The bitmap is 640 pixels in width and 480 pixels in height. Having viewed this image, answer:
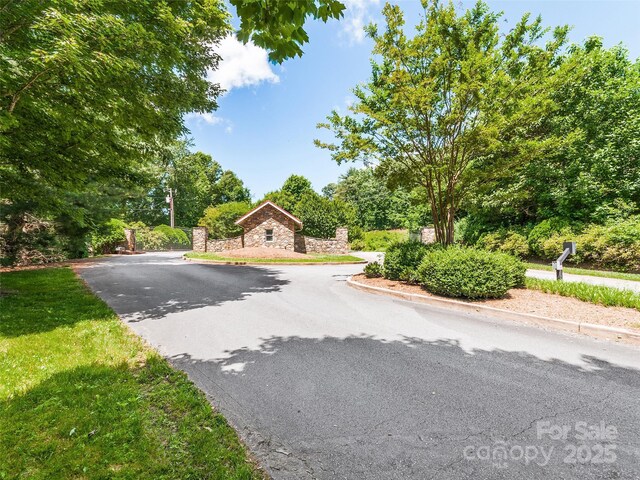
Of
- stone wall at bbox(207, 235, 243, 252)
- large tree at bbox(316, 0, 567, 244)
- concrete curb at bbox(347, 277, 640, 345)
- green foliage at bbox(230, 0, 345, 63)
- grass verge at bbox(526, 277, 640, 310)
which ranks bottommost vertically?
concrete curb at bbox(347, 277, 640, 345)

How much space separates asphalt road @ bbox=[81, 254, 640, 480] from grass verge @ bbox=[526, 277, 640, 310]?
225 cm

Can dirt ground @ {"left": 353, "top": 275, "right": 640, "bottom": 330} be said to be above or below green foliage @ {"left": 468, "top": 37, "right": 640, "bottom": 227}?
below

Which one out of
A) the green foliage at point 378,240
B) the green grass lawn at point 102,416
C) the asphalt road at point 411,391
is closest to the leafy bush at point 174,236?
the green foliage at point 378,240

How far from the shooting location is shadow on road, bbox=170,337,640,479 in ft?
7.47

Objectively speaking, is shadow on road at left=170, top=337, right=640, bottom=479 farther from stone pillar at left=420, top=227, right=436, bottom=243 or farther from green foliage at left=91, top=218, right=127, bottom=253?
green foliage at left=91, top=218, right=127, bottom=253

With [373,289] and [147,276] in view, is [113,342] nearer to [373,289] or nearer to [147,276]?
[373,289]

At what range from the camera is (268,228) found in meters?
24.6

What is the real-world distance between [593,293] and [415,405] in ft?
20.5

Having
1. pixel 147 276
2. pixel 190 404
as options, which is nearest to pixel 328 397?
pixel 190 404

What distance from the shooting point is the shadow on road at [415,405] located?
228 cm

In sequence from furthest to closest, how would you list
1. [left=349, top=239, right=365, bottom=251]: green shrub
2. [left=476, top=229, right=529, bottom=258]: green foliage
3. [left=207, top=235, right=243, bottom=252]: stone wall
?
[left=349, top=239, right=365, bottom=251]: green shrub < [left=207, top=235, right=243, bottom=252]: stone wall < [left=476, top=229, right=529, bottom=258]: green foliage

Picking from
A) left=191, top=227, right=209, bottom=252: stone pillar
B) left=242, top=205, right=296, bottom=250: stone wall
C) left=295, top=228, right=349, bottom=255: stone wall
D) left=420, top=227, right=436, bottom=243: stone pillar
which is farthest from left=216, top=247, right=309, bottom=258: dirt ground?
left=420, top=227, right=436, bottom=243: stone pillar

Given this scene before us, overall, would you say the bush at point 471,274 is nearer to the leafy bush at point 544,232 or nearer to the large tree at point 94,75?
the large tree at point 94,75

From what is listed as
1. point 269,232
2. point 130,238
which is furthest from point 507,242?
point 130,238
